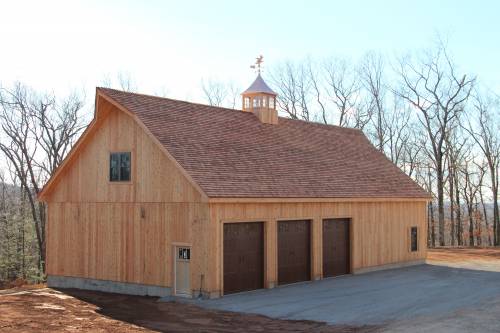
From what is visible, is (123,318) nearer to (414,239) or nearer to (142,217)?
(142,217)

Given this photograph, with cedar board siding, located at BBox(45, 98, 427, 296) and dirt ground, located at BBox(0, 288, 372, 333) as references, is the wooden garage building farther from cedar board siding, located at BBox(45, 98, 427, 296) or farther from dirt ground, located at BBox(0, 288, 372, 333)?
dirt ground, located at BBox(0, 288, 372, 333)

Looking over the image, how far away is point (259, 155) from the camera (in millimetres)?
24094

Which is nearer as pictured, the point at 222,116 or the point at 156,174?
the point at 156,174

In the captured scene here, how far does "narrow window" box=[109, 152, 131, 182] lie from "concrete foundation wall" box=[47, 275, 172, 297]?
383 cm

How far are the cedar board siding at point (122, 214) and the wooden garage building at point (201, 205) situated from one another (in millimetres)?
40

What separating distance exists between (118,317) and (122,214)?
18.7 feet

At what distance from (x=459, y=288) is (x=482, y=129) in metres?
35.2

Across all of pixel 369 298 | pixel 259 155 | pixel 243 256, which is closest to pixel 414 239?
pixel 259 155

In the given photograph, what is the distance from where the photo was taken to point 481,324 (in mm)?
15305

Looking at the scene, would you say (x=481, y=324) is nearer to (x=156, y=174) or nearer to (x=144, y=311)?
(x=144, y=311)

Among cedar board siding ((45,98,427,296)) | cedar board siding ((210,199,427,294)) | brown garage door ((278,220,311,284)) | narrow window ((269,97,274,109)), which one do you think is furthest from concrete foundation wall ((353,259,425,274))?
narrow window ((269,97,274,109))

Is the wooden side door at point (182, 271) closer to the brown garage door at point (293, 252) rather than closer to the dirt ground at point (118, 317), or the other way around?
the dirt ground at point (118, 317)

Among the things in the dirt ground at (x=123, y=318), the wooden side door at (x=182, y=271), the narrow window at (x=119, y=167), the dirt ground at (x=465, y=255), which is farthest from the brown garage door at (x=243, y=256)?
the dirt ground at (x=465, y=255)

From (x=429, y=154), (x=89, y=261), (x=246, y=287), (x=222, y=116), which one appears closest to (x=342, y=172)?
(x=222, y=116)
